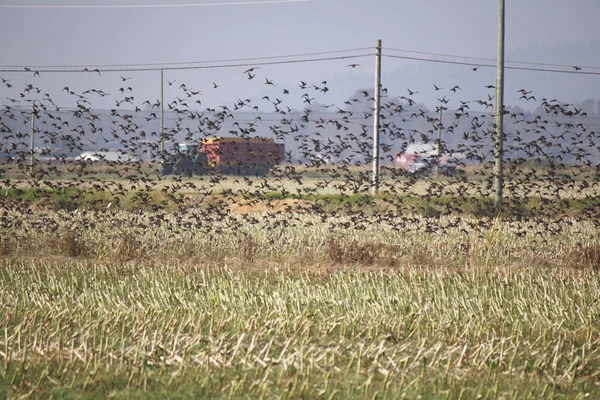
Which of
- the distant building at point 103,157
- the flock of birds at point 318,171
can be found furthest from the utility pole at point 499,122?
the distant building at point 103,157

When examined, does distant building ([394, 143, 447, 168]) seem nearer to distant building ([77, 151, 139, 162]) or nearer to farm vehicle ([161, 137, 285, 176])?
farm vehicle ([161, 137, 285, 176])

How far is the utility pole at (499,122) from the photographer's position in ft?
57.8

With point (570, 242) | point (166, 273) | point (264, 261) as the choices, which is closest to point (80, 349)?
point (166, 273)

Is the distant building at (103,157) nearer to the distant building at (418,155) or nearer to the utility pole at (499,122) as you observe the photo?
the distant building at (418,155)

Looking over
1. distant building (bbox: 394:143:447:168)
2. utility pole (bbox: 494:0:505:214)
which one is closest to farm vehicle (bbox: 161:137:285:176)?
distant building (bbox: 394:143:447:168)

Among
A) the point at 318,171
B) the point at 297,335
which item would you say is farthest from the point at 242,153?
the point at 297,335

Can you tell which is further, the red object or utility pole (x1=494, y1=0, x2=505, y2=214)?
utility pole (x1=494, y1=0, x2=505, y2=214)

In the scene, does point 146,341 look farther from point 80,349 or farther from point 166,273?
point 166,273

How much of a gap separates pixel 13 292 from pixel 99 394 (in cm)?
468

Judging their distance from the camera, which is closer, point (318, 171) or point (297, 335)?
point (297, 335)

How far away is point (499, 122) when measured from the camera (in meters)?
17.8

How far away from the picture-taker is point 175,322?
316 inches

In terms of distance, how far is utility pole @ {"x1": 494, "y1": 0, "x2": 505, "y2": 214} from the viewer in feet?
57.8

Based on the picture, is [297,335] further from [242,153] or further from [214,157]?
[242,153]
